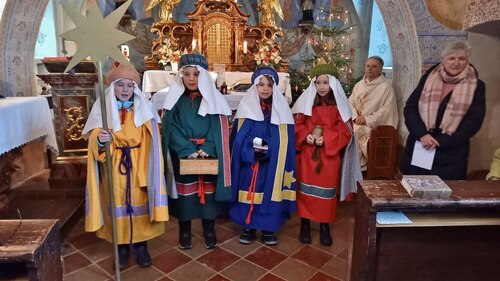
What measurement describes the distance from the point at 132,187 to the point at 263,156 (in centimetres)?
114

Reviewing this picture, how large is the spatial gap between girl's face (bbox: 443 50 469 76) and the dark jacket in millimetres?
148

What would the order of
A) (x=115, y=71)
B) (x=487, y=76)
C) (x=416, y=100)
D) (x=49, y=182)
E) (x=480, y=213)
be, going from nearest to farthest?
(x=480, y=213), (x=115, y=71), (x=416, y=100), (x=487, y=76), (x=49, y=182)

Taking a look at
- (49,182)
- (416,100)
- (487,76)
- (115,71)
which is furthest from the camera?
(49,182)

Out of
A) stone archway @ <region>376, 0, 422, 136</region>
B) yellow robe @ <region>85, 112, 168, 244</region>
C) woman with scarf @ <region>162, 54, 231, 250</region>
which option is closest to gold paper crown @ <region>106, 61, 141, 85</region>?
yellow robe @ <region>85, 112, 168, 244</region>

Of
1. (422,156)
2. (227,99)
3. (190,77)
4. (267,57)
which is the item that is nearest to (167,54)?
(267,57)

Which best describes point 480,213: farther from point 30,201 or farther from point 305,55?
point 305,55

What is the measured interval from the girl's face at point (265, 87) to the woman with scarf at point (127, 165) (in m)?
0.94

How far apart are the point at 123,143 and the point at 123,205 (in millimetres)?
493

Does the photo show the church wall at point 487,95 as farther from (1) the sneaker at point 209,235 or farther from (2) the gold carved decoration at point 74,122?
(2) the gold carved decoration at point 74,122

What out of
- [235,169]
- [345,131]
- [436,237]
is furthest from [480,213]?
[235,169]

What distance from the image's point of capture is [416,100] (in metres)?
2.90

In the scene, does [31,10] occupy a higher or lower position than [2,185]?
higher

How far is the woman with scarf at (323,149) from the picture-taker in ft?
10.3

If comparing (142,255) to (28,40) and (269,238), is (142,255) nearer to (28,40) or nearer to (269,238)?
(269,238)
